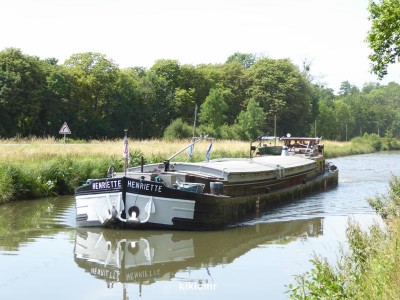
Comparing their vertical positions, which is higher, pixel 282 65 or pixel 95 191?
pixel 282 65

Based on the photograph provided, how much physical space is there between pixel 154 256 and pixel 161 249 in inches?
24.1

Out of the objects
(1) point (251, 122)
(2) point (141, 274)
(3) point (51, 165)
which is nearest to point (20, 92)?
(1) point (251, 122)

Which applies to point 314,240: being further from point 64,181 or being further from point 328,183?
point 328,183

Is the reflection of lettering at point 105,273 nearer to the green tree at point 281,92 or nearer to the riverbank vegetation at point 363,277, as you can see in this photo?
the riverbank vegetation at point 363,277

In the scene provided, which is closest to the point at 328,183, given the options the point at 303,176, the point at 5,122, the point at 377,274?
the point at 303,176

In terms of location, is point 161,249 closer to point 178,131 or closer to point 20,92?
point 20,92

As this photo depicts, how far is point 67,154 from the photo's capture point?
23.1 m

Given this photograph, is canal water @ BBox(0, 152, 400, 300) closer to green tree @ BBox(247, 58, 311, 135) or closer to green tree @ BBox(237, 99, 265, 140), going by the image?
green tree @ BBox(237, 99, 265, 140)

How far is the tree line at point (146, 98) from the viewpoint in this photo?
44.2 metres

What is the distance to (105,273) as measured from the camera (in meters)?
10.4

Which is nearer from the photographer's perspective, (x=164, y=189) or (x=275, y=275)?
(x=275, y=275)

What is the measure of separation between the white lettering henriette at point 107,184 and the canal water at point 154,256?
115 centimetres

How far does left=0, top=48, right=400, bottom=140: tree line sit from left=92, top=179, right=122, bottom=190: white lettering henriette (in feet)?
68.7

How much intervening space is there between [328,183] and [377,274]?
19.9 m
